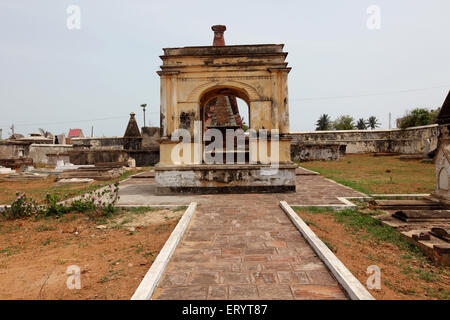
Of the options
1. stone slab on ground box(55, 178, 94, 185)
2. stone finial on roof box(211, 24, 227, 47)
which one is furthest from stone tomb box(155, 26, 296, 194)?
stone finial on roof box(211, 24, 227, 47)

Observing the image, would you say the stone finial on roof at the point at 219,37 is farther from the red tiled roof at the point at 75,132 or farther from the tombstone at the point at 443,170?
the red tiled roof at the point at 75,132

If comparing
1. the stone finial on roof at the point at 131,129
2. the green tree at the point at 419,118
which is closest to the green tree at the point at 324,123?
the green tree at the point at 419,118

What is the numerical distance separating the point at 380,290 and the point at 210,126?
14.5 meters

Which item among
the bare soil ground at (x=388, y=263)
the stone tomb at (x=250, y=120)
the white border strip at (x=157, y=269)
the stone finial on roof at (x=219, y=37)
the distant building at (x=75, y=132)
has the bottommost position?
the bare soil ground at (x=388, y=263)

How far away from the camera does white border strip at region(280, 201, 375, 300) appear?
9.41 feet

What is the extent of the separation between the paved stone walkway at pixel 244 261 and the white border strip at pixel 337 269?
3.3 inches

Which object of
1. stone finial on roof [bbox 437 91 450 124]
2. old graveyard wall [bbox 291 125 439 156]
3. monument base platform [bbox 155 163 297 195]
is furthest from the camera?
old graveyard wall [bbox 291 125 439 156]

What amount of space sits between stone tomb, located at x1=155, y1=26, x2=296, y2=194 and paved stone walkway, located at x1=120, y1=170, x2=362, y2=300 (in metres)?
2.14

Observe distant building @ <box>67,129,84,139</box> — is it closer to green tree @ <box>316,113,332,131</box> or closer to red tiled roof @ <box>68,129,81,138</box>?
red tiled roof @ <box>68,129,81,138</box>

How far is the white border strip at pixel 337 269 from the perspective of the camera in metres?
2.87

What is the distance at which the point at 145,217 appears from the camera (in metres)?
6.35

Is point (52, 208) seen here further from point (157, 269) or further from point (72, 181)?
point (72, 181)
